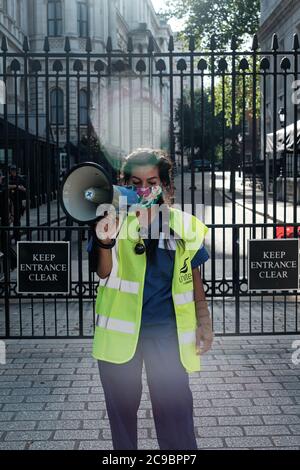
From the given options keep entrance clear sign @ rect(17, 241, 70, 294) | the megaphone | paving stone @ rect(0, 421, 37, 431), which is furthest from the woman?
keep entrance clear sign @ rect(17, 241, 70, 294)

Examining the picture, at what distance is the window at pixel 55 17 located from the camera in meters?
49.7

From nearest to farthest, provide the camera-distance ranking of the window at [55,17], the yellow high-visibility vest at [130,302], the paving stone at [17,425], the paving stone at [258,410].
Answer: the yellow high-visibility vest at [130,302] < the paving stone at [17,425] < the paving stone at [258,410] < the window at [55,17]

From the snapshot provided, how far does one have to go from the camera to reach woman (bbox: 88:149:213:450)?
3377 millimetres

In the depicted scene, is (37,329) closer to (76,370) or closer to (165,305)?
(76,370)

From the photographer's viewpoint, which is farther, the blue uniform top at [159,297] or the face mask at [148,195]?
the face mask at [148,195]

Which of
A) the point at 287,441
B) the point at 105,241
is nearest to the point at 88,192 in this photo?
the point at 105,241

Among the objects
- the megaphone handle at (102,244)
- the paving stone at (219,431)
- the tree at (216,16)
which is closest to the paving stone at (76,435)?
the paving stone at (219,431)

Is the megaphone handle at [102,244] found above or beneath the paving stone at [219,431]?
above

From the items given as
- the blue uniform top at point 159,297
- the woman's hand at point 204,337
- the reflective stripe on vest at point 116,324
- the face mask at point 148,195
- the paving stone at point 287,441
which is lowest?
the paving stone at point 287,441

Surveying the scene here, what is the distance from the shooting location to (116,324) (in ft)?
11.2

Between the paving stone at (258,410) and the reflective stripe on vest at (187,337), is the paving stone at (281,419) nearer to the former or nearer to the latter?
the paving stone at (258,410)

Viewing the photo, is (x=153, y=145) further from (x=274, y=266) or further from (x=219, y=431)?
(x=219, y=431)

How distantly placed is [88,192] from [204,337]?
1.02m
